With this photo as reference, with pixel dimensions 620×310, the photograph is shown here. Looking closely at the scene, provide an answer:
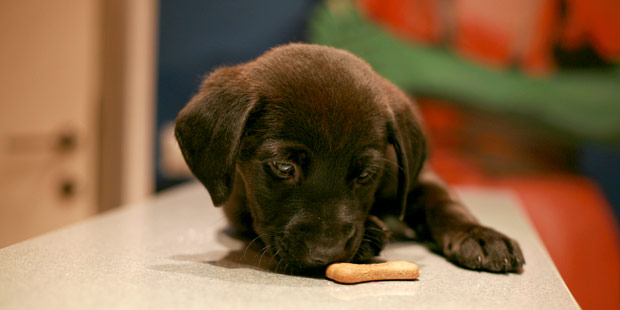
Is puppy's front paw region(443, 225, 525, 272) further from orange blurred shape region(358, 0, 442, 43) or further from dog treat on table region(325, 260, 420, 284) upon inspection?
orange blurred shape region(358, 0, 442, 43)

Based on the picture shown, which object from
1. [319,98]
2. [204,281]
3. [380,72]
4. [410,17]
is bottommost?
[204,281]

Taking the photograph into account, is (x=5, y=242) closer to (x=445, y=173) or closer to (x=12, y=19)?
(x=12, y=19)

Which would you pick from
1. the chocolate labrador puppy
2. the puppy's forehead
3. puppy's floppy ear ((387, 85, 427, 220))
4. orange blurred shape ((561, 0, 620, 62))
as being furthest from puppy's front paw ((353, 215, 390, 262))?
orange blurred shape ((561, 0, 620, 62))

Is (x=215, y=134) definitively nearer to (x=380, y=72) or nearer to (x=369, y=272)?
(x=369, y=272)

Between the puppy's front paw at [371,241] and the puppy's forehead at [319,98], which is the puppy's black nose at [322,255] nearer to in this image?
the puppy's front paw at [371,241]

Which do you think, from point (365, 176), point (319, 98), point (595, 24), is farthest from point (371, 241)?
point (595, 24)

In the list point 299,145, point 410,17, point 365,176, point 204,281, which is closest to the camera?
point 204,281
